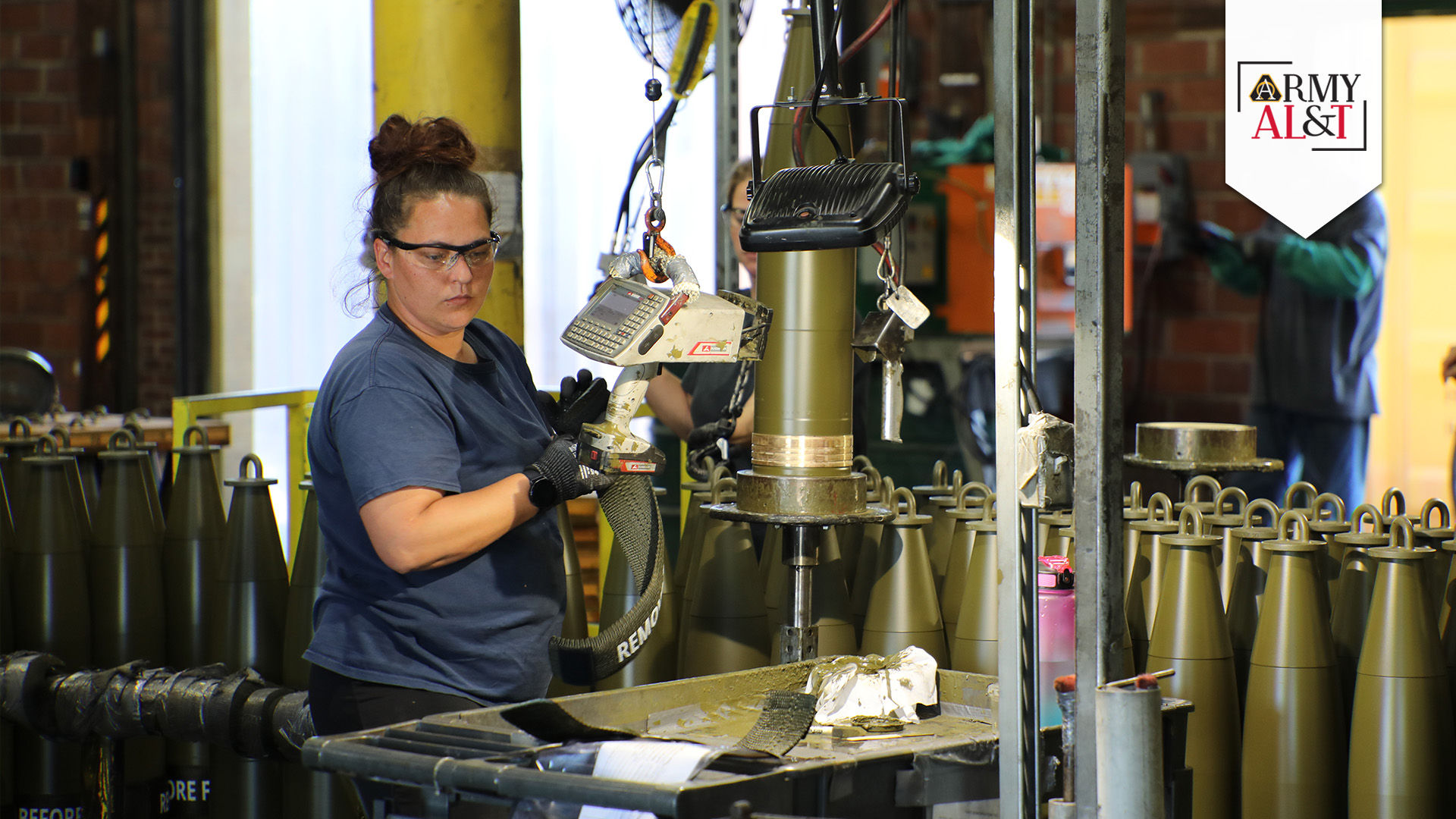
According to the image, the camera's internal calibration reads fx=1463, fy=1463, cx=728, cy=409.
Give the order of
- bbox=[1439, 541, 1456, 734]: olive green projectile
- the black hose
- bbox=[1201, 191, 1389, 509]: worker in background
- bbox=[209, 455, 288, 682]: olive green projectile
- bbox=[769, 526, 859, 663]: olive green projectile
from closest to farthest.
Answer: bbox=[1439, 541, 1456, 734]: olive green projectile, bbox=[769, 526, 859, 663]: olive green projectile, the black hose, bbox=[209, 455, 288, 682]: olive green projectile, bbox=[1201, 191, 1389, 509]: worker in background

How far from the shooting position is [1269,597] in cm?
174

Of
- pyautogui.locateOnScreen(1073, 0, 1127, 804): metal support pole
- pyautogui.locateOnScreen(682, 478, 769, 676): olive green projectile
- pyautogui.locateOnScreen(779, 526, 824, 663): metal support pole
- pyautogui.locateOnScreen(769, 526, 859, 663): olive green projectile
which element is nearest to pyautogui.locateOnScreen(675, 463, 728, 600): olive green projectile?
pyautogui.locateOnScreen(682, 478, 769, 676): olive green projectile

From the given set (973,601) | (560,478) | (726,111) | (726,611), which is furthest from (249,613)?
(726,111)

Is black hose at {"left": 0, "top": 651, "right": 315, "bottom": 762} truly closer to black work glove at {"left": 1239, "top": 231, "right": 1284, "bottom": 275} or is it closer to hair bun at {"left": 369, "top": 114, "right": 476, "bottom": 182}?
hair bun at {"left": 369, "top": 114, "right": 476, "bottom": 182}

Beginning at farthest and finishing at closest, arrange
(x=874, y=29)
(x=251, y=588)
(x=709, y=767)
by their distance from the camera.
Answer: (x=251, y=588), (x=874, y=29), (x=709, y=767)

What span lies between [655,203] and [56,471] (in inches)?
58.5

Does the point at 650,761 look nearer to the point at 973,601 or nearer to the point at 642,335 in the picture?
the point at 642,335

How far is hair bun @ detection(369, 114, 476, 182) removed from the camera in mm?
1688

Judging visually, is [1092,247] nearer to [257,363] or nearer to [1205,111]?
[1205,111]

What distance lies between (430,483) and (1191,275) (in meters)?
3.44

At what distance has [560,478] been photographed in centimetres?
155

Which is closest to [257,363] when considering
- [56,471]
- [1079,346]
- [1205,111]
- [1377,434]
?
[56,471]

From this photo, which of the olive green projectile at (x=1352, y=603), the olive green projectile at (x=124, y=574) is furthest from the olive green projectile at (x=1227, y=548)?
the olive green projectile at (x=124, y=574)

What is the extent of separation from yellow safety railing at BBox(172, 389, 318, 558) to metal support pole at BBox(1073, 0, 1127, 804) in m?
1.80
